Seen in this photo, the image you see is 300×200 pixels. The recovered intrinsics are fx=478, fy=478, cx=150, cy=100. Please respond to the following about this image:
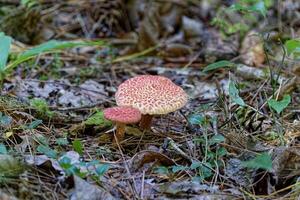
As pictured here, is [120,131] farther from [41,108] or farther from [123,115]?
[41,108]

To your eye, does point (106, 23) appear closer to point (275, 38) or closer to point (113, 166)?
point (275, 38)

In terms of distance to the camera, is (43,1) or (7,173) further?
(43,1)

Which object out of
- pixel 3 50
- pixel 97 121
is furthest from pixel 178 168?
pixel 3 50

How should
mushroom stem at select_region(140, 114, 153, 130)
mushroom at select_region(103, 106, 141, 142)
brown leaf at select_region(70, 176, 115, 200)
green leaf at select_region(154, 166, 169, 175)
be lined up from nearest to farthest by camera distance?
1. brown leaf at select_region(70, 176, 115, 200)
2. green leaf at select_region(154, 166, 169, 175)
3. mushroom at select_region(103, 106, 141, 142)
4. mushroom stem at select_region(140, 114, 153, 130)

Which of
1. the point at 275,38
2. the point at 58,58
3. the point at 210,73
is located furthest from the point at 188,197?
the point at 275,38

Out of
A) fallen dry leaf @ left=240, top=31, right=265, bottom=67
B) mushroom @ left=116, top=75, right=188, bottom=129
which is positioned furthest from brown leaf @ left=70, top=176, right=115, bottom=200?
fallen dry leaf @ left=240, top=31, right=265, bottom=67

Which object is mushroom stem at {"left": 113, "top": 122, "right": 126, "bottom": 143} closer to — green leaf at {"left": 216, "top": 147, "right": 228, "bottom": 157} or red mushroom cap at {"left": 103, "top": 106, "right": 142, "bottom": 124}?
red mushroom cap at {"left": 103, "top": 106, "right": 142, "bottom": 124}
